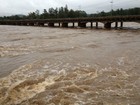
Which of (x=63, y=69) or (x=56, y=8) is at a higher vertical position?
(x=56, y=8)

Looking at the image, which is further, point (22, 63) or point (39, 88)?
point (22, 63)

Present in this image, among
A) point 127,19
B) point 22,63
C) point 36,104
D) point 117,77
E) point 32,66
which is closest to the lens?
point 36,104

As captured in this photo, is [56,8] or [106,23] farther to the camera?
[56,8]

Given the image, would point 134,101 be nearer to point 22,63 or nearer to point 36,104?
point 36,104

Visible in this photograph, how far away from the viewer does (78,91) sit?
9.47 meters

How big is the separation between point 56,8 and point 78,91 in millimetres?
140238

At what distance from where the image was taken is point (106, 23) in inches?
2489

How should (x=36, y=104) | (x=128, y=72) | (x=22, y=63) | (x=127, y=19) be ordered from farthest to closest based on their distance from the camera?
(x=127, y=19) < (x=22, y=63) < (x=128, y=72) < (x=36, y=104)

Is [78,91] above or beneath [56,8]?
beneath

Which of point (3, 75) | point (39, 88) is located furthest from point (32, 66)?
point (39, 88)

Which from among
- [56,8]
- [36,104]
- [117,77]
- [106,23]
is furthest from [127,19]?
[56,8]

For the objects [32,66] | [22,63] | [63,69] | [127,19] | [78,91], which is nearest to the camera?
[78,91]

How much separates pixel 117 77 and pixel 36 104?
4697 millimetres

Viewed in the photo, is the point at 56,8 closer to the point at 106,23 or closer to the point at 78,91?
the point at 106,23
